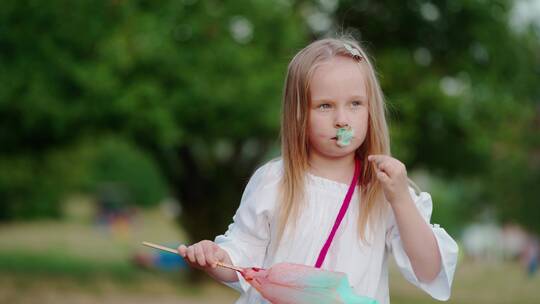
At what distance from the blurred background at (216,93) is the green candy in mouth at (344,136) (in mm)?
4721

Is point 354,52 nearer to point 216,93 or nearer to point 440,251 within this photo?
point 440,251

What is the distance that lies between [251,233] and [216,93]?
642 cm

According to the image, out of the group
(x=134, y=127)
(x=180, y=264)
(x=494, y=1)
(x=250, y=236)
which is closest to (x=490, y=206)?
(x=180, y=264)

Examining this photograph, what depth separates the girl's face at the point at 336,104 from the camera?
264 cm

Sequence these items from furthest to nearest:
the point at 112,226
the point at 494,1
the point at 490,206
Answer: the point at 112,226, the point at 490,206, the point at 494,1

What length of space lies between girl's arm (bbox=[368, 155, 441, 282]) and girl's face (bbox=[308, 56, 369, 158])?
14 cm

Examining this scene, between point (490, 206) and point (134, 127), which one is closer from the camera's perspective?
point (134, 127)

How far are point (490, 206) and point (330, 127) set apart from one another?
73.6 ft

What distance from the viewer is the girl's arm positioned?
251 centimetres

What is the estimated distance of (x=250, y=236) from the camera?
2742 millimetres

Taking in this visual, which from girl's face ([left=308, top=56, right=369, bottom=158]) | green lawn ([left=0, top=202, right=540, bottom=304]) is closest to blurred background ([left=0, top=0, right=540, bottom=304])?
green lawn ([left=0, top=202, right=540, bottom=304])

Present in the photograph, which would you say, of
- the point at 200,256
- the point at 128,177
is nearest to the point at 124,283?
the point at 200,256

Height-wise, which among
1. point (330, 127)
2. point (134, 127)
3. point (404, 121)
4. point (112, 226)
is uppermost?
point (112, 226)

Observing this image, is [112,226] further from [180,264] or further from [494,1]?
[494,1]
